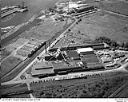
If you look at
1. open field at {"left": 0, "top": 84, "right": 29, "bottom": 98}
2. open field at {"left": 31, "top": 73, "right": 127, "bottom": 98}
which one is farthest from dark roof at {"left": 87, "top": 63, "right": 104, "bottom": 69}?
open field at {"left": 0, "top": 84, "right": 29, "bottom": 98}

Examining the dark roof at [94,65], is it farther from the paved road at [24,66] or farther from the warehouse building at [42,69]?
the paved road at [24,66]

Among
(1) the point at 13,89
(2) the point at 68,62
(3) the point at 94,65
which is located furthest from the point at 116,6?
(1) the point at 13,89

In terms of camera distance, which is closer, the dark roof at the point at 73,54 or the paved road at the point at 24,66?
the paved road at the point at 24,66

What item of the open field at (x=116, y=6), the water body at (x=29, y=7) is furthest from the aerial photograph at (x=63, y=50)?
the open field at (x=116, y=6)

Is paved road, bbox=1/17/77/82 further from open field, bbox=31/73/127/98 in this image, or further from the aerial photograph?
open field, bbox=31/73/127/98

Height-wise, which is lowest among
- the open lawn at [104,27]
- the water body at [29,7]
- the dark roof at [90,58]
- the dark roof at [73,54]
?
the dark roof at [90,58]

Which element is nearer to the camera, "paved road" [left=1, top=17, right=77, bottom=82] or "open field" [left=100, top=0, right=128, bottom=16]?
"paved road" [left=1, top=17, right=77, bottom=82]

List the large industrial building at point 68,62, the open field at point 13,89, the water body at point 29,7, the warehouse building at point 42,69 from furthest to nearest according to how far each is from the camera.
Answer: the water body at point 29,7 < the large industrial building at point 68,62 < the warehouse building at point 42,69 < the open field at point 13,89
